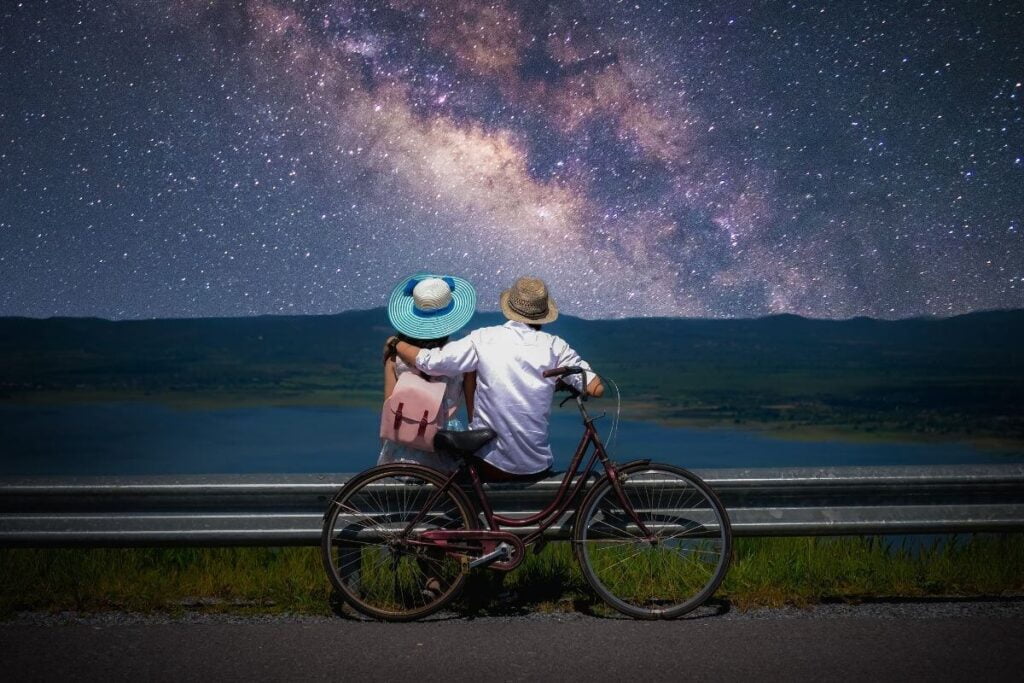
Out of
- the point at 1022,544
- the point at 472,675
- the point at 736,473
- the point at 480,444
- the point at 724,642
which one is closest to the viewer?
the point at 472,675

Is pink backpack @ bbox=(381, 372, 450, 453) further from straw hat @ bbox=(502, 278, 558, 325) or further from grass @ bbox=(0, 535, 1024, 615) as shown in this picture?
grass @ bbox=(0, 535, 1024, 615)

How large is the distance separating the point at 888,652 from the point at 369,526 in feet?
8.86

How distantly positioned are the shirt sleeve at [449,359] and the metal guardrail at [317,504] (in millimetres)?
713

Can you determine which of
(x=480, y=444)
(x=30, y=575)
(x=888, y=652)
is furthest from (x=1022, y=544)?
(x=30, y=575)

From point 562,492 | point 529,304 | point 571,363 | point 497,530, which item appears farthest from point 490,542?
point 529,304

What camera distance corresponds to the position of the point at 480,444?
5430 millimetres

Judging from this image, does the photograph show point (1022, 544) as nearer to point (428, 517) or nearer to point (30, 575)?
point (428, 517)

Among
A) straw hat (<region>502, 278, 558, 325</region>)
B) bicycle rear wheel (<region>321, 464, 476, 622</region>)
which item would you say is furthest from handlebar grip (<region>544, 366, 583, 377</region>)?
bicycle rear wheel (<region>321, 464, 476, 622</region>)

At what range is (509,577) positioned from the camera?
6.06m

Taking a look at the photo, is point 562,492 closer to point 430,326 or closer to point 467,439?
point 467,439

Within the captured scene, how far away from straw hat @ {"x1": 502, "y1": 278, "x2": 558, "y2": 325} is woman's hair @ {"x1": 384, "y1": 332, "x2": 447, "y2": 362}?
389mm

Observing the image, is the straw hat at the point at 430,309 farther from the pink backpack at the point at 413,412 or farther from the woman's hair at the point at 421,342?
the pink backpack at the point at 413,412

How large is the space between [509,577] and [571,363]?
1.36m

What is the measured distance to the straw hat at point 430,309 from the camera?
568 centimetres
